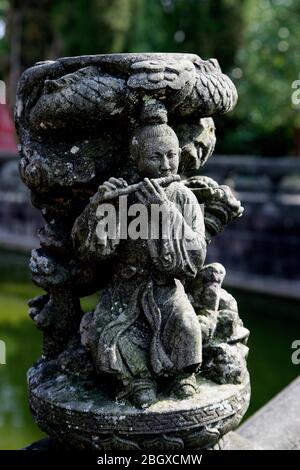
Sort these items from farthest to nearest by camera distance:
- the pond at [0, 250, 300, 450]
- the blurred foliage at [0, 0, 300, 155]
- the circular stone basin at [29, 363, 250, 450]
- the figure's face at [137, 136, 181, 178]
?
the blurred foliage at [0, 0, 300, 155] < the pond at [0, 250, 300, 450] < the figure's face at [137, 136, 181, 178] < the circular stone basin at [29, 363, 250, 450]

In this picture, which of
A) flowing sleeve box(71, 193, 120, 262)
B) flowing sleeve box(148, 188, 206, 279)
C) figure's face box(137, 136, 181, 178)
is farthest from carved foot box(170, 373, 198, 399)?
figure's face box(137, 136, 181, 178)

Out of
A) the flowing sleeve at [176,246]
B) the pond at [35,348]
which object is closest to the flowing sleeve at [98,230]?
the flowing sleeve at [176,246]

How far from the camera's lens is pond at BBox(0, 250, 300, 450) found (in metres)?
4.60

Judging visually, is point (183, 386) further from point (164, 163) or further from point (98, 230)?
point (164, 163)

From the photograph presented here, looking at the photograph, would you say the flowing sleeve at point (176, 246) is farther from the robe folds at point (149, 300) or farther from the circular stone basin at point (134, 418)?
the circular stone basin at point (134, 418)

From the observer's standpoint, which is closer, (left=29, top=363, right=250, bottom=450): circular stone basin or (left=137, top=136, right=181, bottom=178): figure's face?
(left=29, top=363, right=250, bottom=450): circular stone basin

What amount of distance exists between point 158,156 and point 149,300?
513 millimetres

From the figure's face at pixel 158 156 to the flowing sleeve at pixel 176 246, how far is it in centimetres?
12

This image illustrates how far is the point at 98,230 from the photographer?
206 cm

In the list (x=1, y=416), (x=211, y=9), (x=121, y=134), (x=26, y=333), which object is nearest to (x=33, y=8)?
(x=211, y=9)

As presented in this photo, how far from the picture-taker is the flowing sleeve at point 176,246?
6.78 feet

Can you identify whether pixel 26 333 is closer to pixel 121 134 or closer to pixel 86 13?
pixel 121 134

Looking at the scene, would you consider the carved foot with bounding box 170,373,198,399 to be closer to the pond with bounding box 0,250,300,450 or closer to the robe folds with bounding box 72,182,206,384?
the robe folds with bounding box 72,182,206,384

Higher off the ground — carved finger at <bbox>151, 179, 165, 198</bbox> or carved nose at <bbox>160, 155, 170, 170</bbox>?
carved nose at <bbox>160, 155, 170, 170</bbox>
